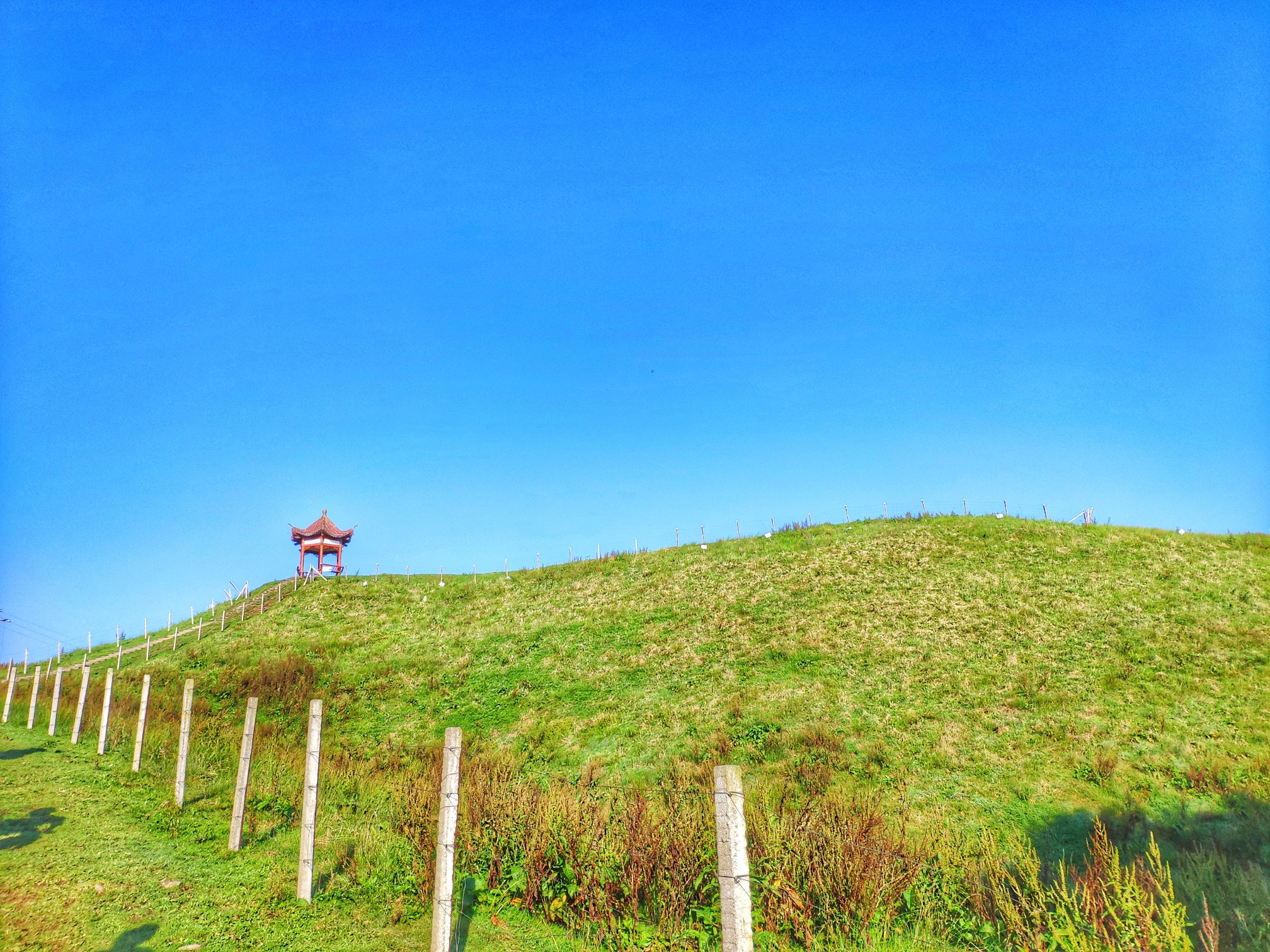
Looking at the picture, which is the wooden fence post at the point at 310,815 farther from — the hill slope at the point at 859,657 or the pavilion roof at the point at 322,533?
the pavilion roof at the point at 322,533

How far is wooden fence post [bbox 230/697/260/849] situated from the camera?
513 inches

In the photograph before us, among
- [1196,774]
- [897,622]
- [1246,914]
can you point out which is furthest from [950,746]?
[1246,914]

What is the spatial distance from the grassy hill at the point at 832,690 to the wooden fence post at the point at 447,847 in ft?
5.13

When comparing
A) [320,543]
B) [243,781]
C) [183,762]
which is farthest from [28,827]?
[320,543]

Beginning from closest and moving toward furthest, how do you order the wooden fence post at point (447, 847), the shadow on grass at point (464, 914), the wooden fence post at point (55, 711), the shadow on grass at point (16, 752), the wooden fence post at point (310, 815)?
the wooden fence post at point (447, 847) < the shadow on grass at point (464, 914) < the wooden fence post at point (310, 815) < the shadow on grass at point (16, 752) < the wooden fence post at point (55, 711)

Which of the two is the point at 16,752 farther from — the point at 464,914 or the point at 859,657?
the point at 859,657

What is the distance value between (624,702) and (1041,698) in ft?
49.7

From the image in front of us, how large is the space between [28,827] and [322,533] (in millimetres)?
47542

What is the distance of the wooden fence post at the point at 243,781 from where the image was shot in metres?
13.0

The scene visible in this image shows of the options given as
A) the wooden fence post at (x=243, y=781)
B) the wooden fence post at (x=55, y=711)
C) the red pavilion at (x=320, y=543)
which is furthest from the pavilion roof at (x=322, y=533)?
the wooden fence post at (x=243, y=781)

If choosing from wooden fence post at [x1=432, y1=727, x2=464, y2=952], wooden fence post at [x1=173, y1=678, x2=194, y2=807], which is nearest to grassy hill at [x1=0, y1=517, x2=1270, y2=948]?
wooden fence post at [x1=173, y1=678, x2=194, y2=807]

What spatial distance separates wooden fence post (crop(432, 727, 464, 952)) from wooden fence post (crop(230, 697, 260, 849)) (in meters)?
5.07

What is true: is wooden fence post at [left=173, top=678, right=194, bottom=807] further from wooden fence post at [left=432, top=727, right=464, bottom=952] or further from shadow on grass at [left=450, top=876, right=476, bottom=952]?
wooden fence post at [left=432, top=727, right=464, bottom=952]

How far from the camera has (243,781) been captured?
13.4 m
